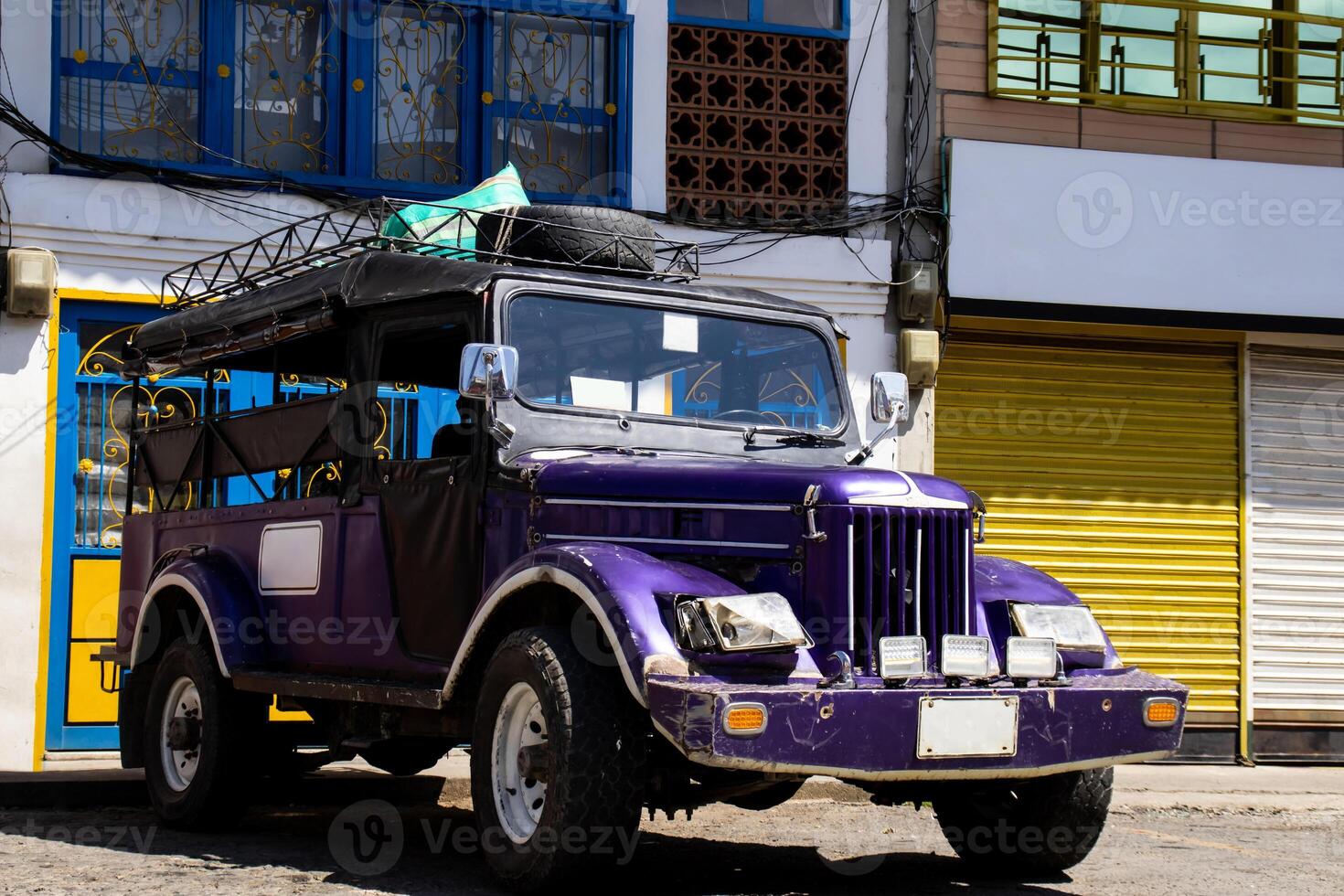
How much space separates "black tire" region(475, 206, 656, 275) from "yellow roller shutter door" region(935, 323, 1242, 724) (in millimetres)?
5096

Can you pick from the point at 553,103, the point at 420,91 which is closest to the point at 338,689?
the point at 420,91

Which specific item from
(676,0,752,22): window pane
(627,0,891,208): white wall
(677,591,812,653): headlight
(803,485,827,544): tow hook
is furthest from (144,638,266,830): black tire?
(676,0,752,22): window pane

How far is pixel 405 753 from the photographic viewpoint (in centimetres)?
773

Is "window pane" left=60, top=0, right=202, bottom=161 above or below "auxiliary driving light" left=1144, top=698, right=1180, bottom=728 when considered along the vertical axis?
above

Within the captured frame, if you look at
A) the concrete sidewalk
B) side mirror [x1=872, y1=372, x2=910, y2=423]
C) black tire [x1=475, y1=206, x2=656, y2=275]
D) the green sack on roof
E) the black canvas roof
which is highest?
the green sack on roof

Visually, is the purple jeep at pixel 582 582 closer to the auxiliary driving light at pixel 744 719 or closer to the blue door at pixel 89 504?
the auxiliary driving light at pixel 744 719

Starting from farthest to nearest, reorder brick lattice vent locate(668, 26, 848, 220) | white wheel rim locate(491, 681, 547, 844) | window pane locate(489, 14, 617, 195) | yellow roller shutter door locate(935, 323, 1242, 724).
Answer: yellow roller shutter door locate(935, 323, 1242, 724) < brick lattice vent locate(668, 26, 848, 220) < window pane locate(489, 14, 617, 195) < white wheel rim locate(491, 681, 547, 844)

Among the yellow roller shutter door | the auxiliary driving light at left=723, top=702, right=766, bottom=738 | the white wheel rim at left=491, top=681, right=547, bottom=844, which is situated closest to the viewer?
the auxiliary driving light at left=723, top=702, right=766, bottom=738

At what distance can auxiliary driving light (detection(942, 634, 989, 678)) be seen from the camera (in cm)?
537

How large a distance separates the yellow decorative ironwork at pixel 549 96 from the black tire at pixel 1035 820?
6115mm

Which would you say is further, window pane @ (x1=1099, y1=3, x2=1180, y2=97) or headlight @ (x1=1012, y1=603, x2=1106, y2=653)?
window pane @ (x1=1099, y1=3, x2=1180, y2=97)

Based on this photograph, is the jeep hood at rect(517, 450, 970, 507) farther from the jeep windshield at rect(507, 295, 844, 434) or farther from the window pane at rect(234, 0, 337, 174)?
the window pane at rect(234, 0, 337, 174)

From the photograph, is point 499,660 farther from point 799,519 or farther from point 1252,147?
point 1252,147

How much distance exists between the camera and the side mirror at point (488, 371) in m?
5.87
